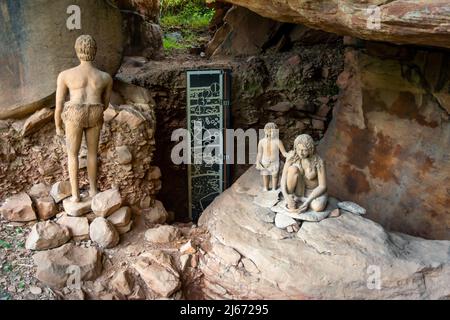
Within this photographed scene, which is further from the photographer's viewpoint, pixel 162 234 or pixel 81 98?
pixel 162 234

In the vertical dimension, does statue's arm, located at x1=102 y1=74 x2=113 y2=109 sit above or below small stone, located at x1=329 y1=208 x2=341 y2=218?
above

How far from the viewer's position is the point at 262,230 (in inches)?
186

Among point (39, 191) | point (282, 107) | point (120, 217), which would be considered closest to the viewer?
point (120, 217)

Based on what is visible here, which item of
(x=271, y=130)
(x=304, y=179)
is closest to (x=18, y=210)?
(x=271, y=130)

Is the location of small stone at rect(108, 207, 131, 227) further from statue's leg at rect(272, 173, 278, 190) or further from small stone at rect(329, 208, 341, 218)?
small stone at rect(329, 208, 341, 218)

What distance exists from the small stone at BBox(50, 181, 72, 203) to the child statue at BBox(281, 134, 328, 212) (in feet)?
8.70

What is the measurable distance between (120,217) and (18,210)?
1.17 meters

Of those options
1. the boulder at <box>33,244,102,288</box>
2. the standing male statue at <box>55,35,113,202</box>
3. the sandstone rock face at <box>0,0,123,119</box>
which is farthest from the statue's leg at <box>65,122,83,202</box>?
the sandstone rock face at <box>0,0,123,119</box>

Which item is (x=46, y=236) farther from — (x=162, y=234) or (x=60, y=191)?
(x=162, y=234)

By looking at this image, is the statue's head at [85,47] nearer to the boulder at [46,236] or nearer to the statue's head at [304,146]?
the boulder at [46,236]

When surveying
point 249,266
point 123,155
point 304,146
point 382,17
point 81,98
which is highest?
point 382,17

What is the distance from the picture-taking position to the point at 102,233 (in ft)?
15.6

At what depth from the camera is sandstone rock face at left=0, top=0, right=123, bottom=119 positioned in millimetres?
5023

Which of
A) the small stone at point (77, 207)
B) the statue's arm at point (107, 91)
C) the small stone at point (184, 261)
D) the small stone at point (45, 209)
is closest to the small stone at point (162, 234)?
the small stone at point (184, 261)
